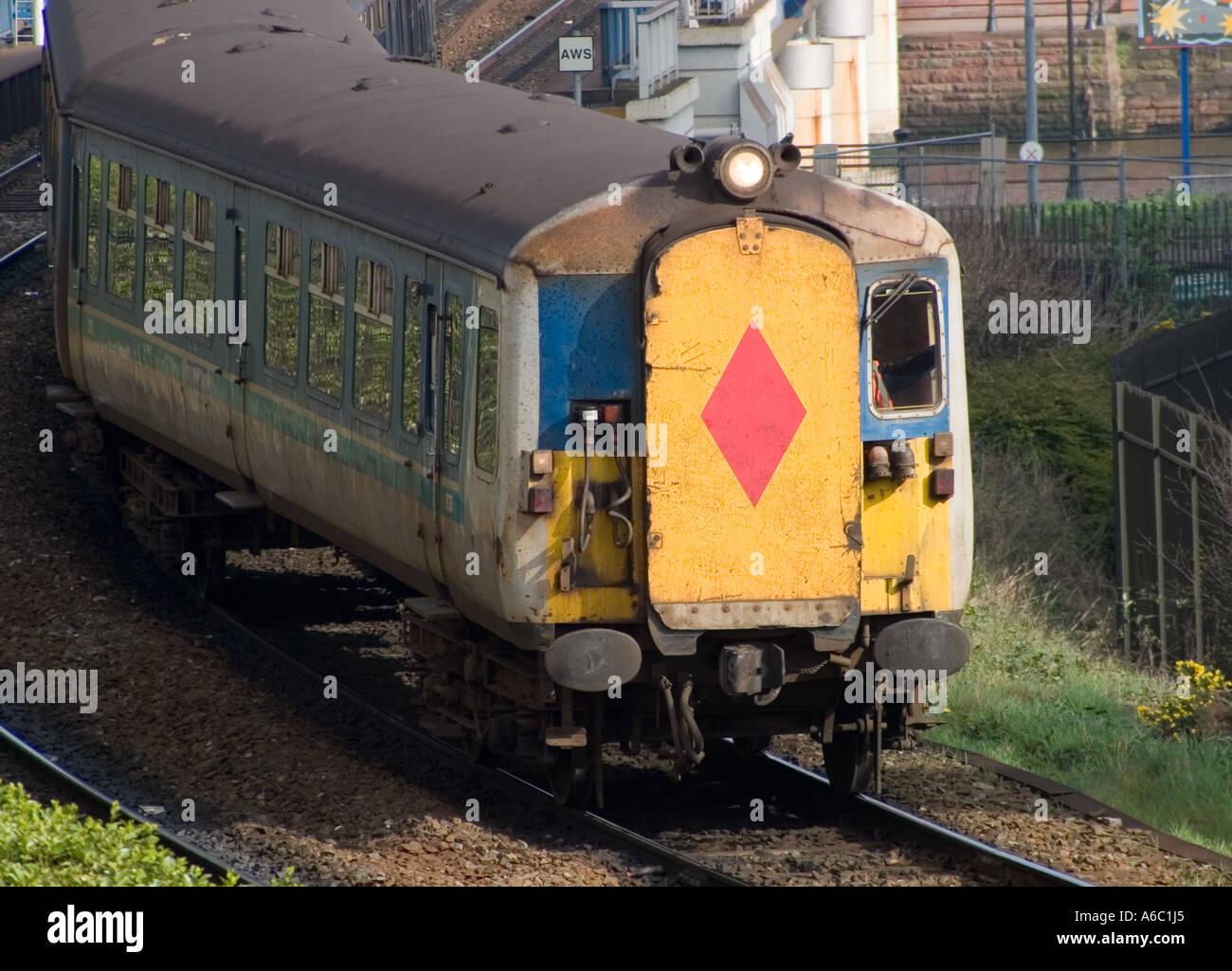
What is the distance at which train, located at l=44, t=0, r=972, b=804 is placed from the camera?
32.4 feet

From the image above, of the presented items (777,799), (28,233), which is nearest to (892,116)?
(28,233)

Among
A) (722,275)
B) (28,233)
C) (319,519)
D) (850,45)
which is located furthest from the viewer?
(850,45)

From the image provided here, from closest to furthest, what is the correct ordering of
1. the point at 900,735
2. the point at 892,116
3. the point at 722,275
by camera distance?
the point at 722,275 → the point at 900,735 → the point at 892,116

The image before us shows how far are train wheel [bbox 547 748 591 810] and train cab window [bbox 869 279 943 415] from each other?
7.34ft

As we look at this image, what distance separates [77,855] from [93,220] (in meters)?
7.74

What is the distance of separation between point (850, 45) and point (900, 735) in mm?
25654

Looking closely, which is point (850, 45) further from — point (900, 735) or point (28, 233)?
point (900, 735)

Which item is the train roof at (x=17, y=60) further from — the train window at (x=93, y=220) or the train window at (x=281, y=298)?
the train window at (x=281, y=298)

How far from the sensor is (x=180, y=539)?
609 inches

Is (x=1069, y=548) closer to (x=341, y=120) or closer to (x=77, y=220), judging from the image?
(x=77, y=220)
